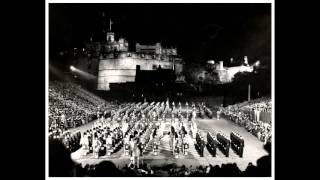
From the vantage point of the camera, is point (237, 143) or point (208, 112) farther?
point (208, 112)

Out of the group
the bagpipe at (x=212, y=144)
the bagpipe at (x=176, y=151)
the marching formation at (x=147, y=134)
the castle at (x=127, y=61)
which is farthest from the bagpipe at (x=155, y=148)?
the castle at (x=127, y=61)

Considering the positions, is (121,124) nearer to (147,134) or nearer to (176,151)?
(147,134)

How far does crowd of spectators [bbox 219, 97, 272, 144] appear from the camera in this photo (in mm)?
5137

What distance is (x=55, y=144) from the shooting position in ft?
16.8

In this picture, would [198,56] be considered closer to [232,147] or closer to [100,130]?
[232,147]

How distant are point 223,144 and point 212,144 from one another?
0.58 feet

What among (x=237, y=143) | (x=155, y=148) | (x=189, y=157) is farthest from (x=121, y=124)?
(x=237, y=143)

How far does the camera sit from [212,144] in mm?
5148

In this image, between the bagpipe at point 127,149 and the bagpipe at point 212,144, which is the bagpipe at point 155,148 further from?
the bagpipe at point 212,144

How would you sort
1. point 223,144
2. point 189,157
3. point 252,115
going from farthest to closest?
point 252,115, point 223,144, point 189,157

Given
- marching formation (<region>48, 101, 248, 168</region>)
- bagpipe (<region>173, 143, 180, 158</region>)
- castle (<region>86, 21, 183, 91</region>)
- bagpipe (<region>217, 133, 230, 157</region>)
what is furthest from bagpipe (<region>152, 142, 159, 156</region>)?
castle (<region>86, 21, 183, 91</region>)
